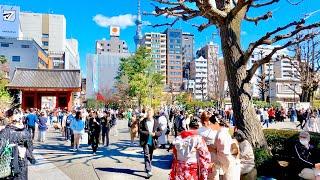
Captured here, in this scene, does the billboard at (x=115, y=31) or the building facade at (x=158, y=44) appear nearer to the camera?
the building facade at (x=158, y=44)

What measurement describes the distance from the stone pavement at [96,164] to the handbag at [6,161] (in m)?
3.77

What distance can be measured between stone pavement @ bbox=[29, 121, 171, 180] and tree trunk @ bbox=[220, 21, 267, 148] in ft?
8.31

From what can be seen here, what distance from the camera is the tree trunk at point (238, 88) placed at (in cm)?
1119

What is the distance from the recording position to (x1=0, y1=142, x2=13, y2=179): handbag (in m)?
6.27

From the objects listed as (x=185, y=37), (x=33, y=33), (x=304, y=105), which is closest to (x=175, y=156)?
(x=304, y=105)

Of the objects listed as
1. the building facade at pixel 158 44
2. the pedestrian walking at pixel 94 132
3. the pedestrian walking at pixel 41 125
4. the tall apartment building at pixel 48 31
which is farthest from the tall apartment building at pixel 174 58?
the pedestrian walking at pixel 94 132

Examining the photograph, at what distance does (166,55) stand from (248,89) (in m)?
152

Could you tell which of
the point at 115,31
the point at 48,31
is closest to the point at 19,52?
the point at 48,31

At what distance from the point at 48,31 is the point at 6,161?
358 feet

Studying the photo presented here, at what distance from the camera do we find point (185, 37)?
182m

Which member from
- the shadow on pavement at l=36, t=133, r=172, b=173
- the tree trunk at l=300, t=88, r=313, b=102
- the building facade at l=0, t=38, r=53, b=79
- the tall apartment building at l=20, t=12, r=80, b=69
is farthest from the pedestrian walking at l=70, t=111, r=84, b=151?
the tall apartment building at l=20, t=12, r=80, b=69

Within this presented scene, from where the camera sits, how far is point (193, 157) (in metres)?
6.31

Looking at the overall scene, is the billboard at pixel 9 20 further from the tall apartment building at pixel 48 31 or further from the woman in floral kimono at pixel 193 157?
the woman in floral kimono at pixel 193 157

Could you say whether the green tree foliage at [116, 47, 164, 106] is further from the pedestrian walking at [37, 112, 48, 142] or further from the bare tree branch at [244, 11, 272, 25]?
the bare tree branch at [244, 11, 272, 25]
